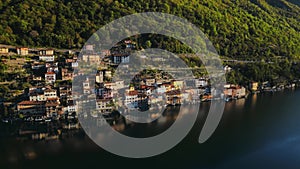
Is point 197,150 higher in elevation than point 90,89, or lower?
lower

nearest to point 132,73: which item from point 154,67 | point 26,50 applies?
point 154,67

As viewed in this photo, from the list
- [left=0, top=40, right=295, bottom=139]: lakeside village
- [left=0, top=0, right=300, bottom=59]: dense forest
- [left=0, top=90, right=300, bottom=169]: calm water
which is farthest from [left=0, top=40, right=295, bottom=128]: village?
[left=0, top=0, right=300, bottom=59]: dense forest

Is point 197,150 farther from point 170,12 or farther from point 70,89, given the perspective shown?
point 170,12

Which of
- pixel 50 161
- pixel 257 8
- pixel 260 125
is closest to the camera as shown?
pixel 50 161

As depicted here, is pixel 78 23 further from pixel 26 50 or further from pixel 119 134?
pixel 119 134

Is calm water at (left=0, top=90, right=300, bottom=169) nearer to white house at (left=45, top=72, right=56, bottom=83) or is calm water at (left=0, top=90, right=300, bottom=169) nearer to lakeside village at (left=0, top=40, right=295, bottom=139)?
lakeside village at (left=0, top=40, right=295, bottom=139)

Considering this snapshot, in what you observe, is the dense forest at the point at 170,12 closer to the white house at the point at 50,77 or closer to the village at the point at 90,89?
the village at the point at 90,89

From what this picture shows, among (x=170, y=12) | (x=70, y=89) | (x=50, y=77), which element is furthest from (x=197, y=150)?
(x=170, y=12)
